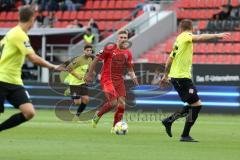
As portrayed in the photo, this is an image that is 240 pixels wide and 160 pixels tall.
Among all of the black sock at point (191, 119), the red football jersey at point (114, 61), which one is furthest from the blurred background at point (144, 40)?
the black sock at point (191, 119)

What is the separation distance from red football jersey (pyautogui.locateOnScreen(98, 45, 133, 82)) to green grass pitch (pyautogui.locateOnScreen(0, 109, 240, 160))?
1287mm

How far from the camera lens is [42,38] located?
35219mm

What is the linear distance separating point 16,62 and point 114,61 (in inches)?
247

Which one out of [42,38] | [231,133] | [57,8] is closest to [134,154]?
[231,133]

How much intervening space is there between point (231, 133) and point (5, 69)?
7557 millimetres

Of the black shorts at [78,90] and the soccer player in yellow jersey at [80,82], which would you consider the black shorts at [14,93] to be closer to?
the soccer player in yellow jersey at [80,82]

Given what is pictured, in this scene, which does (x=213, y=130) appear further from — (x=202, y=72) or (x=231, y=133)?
(x=202, y=72)

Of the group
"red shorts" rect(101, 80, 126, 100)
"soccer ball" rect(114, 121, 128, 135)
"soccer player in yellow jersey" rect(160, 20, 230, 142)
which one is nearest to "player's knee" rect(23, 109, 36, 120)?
"soccer player in yellow jersey" rect(160, 20, 230, 142)

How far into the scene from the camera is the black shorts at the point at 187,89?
1566cm

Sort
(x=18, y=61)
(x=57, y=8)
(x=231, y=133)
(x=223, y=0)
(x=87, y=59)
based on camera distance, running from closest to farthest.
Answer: (x=18, y=61) < (x=231, y=133) < (x=87, y=59) < (x=223, y=0) < (x=57, y=8)

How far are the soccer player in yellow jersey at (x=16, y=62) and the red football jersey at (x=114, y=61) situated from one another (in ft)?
19.8

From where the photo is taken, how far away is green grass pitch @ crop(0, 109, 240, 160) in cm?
1266

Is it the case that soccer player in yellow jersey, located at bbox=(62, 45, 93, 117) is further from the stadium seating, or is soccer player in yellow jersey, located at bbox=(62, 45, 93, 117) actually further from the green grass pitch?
the stadium seating

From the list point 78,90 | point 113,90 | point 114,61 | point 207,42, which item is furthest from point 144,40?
point 113,90
